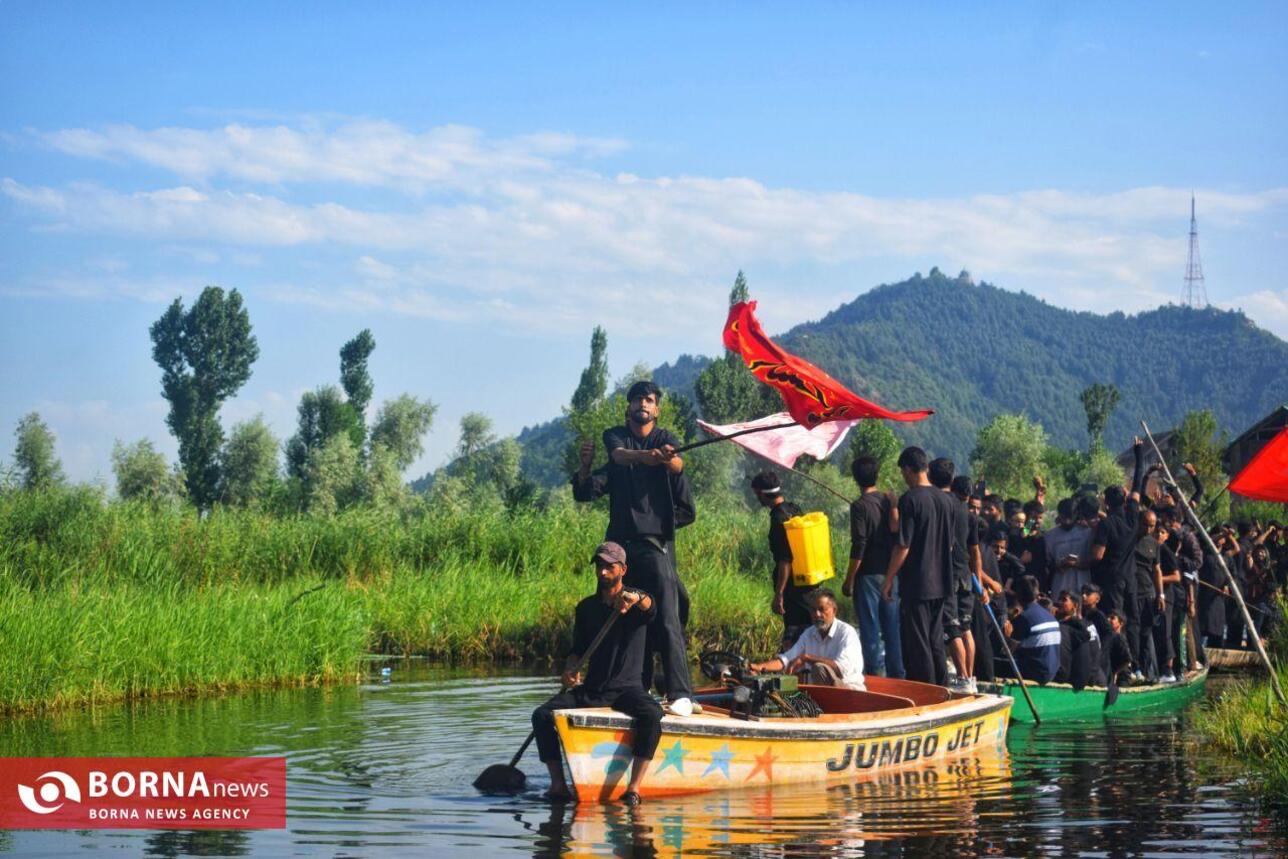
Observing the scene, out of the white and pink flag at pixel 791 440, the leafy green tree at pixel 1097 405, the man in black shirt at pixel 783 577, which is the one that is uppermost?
the leafy green tree at pixel 1097 405

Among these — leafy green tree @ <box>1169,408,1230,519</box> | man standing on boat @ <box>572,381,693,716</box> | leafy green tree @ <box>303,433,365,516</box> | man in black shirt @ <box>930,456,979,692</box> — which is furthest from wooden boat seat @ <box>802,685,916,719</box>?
leafy green tree @ <box>1169,408,1230,519</box>

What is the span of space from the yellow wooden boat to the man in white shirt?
0.42 feet

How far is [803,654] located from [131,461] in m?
62.6

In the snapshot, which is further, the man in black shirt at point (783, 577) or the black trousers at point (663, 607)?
the man in black shirt at point (783, 577)

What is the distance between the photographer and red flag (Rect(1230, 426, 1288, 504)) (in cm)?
1353

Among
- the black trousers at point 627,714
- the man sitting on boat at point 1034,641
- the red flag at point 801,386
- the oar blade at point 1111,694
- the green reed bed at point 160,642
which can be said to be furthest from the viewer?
the oar blade at point 1111,694

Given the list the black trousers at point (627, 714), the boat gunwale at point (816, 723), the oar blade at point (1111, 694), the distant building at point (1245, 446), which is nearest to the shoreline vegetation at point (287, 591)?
the oar blade at point (1111, 694)

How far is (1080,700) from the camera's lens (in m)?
14.8

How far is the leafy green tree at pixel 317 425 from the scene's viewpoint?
7944cm

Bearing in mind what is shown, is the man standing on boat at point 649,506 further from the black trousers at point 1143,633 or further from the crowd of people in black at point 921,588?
the black trousers at point 1143,633

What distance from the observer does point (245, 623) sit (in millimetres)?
17453

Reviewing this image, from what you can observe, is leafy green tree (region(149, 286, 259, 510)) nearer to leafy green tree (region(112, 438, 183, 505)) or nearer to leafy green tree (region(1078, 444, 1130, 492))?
leafy green tree (region(112, 438, 183, 505))

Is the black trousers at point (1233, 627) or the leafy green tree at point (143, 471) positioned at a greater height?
the leafy green tree at point (143, 471)

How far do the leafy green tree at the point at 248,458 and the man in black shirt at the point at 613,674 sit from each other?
66115 millimetres
